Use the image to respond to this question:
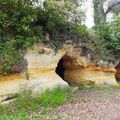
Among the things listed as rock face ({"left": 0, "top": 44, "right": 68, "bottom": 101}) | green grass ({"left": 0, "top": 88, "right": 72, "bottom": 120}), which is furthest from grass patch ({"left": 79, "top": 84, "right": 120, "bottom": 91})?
green grass ({"left": 0, "top": 88, "right": 72, "bottom": 120})

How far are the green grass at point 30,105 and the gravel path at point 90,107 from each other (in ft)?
0.96

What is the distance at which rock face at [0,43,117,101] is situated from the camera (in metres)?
8.48

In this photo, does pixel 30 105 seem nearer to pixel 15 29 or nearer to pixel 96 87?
pixel 15 29

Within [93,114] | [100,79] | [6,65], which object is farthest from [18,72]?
[100,79]

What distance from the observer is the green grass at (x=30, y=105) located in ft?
23.1

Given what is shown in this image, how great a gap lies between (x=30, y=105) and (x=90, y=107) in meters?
1.74

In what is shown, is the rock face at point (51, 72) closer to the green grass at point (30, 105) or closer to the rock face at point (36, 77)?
the rock face at point (36, 77)

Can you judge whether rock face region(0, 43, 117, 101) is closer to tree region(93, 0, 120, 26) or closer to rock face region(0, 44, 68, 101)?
rock face region(0, 44, 68, 101)

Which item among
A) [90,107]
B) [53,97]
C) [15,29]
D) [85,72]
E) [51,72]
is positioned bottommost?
[90,107]

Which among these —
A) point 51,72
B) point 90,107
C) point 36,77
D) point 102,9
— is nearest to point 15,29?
point 36,77

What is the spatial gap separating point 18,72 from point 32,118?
205 centimetres

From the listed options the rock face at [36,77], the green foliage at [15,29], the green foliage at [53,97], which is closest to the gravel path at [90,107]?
the green foliage at [53,97]

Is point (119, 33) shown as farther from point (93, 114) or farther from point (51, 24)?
point (93, 114)

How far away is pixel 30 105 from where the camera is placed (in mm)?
7941
